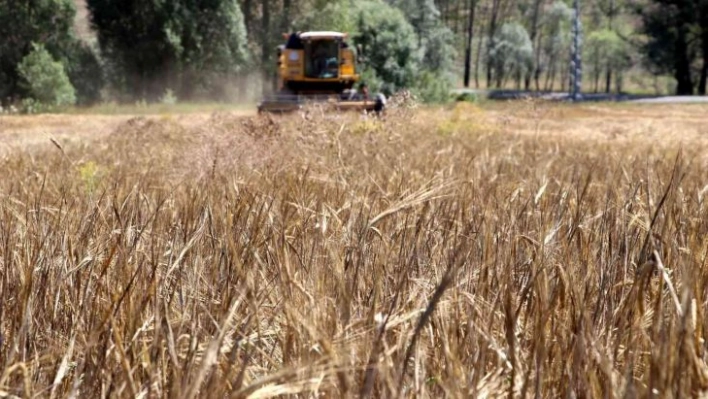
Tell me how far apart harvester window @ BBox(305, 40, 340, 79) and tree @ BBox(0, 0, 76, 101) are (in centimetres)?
1698

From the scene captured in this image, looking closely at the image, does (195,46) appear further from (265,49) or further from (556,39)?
(556,39)

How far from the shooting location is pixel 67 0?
34.5m

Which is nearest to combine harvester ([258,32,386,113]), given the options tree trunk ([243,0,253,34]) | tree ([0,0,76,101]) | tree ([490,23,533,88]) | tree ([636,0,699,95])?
tree ([0,0,76,101])

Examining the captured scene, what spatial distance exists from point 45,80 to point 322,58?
13797 millimetres

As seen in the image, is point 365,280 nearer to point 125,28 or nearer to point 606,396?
point 606,396

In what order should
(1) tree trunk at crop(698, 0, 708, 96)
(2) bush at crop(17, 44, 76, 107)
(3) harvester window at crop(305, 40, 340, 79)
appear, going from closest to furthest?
(3) harvester window at crop(305, 40, 340, 79)
(2) bush at crop(17, 44, 76, 107)
(1) tree trunk at crop(698, 0, 708, 96)

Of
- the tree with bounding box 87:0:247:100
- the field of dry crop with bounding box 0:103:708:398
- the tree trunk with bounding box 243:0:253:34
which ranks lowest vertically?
the field of dry crop with bounding box 0:103:708:398

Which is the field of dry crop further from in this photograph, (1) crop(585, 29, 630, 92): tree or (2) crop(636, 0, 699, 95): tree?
(1) crop(585, 29, 630, 92): tree

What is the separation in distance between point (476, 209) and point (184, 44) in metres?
38.3

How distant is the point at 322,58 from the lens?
70.3 feet

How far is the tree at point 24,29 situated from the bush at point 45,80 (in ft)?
8.49

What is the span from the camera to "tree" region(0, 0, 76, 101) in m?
33.9

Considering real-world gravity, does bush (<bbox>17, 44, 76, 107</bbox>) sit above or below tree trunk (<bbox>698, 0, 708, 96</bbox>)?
below

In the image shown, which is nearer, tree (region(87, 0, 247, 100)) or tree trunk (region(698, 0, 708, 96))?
tree (region(87, 0, 247, 100))
